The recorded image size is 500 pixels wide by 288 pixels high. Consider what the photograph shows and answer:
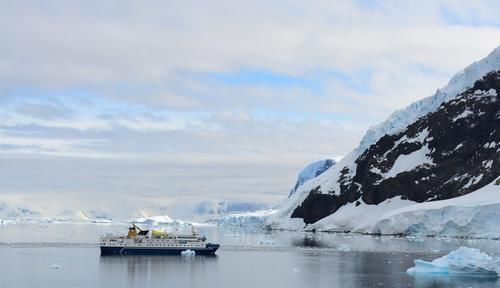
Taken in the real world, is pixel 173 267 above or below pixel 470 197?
below

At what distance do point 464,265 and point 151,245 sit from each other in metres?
47.1

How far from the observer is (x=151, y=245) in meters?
108

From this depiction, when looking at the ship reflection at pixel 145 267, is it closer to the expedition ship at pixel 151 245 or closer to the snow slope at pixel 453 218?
the expedition ship at pixel 151 245

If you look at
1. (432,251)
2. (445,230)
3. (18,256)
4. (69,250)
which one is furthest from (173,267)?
(445,230)

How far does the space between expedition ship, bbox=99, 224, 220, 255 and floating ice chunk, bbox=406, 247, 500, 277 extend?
38947mm

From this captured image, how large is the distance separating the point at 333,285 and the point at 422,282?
8223 millimetres

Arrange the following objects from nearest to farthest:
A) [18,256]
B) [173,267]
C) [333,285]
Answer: [333,285], [173,267], [18,256]

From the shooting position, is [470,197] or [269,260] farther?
[470,197]

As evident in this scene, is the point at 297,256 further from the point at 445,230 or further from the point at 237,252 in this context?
the point at 445,230

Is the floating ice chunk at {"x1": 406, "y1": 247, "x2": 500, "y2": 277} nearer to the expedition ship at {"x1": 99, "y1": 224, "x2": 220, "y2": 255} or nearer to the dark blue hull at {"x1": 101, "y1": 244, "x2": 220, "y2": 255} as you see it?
the dark blue hull at {"x1": 101, "y1": 244, "x2": 220, "y2": 255}

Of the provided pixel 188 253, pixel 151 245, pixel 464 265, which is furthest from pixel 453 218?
pixel 464 265

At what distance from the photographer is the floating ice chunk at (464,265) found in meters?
74.4

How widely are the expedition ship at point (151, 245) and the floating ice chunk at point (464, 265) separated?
3895 cm

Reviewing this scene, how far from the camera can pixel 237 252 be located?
11431 centimetres
